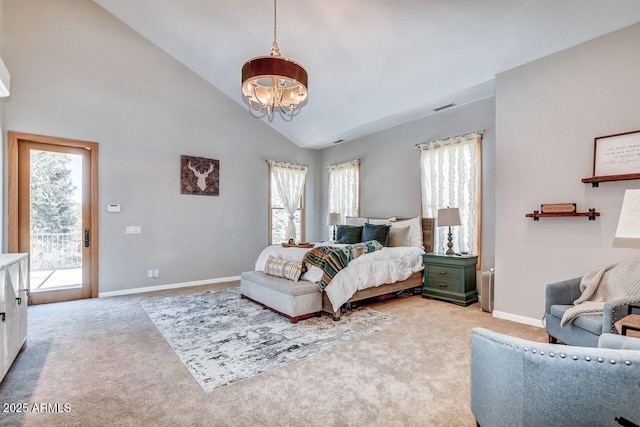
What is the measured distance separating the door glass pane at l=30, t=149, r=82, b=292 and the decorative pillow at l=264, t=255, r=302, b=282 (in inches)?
115

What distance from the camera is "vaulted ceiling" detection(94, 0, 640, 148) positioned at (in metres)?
2.96

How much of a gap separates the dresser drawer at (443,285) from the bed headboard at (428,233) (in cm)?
59

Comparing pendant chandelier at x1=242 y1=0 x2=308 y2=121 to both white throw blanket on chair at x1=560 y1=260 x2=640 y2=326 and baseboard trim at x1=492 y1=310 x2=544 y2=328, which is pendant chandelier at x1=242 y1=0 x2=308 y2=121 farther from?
baseboard trim at x1=492 y1=310 x2=544 y2=328

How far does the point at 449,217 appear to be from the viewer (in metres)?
4.21

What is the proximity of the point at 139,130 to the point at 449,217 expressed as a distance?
16.3ft

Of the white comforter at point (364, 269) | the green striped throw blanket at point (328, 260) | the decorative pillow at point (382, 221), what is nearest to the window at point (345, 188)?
the decorative pillow at point (382, 221)

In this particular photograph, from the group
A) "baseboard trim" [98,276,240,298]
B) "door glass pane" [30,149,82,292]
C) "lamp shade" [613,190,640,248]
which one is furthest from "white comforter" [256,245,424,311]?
"door glass pane" [30,149,82,292]

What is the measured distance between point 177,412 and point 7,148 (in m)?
4.35

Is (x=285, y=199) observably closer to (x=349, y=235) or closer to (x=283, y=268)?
(x=349, y=235)

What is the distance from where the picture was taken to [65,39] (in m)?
4.34

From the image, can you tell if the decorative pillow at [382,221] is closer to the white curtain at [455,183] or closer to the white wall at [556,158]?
the white curtain at [455,183]

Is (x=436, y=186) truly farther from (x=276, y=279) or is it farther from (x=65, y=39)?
(x=65, y=39)

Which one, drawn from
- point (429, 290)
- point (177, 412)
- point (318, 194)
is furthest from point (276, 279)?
point (318, 194)

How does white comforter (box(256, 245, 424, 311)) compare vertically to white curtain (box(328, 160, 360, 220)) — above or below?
below
